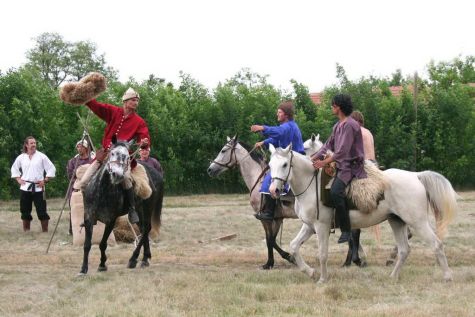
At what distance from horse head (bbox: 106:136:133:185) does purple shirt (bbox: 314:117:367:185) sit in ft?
9.36

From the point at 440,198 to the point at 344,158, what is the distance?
1354 mm

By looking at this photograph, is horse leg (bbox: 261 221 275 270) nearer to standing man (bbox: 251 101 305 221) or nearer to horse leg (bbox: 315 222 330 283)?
standing man (bbox: 251 101 305 221)

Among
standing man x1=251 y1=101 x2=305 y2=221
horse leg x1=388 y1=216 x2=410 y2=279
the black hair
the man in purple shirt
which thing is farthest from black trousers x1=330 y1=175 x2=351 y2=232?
standing man x1=251 y1=101 x2=305 y2=221

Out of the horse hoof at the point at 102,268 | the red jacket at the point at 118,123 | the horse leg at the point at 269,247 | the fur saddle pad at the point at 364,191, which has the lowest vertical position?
the horse hoof at the point at 102,268

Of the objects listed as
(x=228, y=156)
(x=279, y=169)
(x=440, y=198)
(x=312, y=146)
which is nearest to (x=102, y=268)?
(x=228, y=156)

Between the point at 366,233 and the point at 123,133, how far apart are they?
714cm

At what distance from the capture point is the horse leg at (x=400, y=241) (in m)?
9.52

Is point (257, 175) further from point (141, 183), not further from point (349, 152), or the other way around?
point (349, 152)

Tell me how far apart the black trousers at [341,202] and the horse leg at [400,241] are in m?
0.72

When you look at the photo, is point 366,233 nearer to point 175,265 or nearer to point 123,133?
point 175,265

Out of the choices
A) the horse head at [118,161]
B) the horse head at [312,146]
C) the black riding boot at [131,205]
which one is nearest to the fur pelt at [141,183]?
the black riding boot at [131,205]

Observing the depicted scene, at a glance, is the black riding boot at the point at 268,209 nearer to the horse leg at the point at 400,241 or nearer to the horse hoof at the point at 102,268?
the horse leg at the point at 400,241

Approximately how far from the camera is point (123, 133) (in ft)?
35.2

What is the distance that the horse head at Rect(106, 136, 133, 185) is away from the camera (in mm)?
9609
